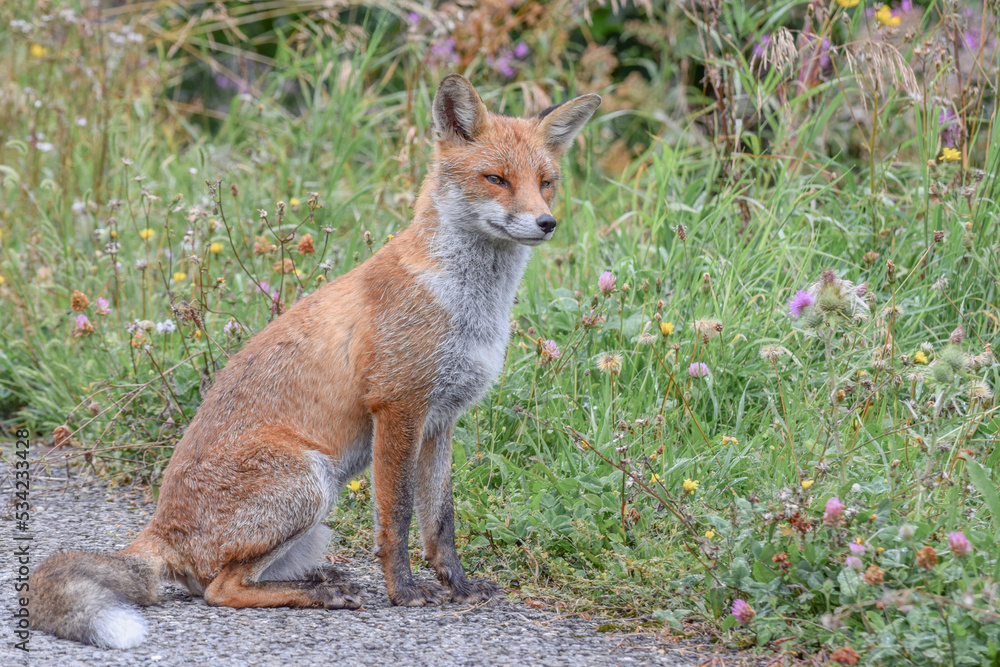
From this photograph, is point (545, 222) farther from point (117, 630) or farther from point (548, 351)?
point (117, 630)

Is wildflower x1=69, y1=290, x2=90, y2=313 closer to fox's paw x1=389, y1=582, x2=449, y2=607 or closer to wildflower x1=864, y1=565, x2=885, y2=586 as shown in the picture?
fox's paw x1=389, y1=582, x2=449, y2=607

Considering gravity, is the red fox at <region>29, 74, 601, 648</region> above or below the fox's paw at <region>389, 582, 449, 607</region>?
above

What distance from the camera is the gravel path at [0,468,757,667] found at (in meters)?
3.15

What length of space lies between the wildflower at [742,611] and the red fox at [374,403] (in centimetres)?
113

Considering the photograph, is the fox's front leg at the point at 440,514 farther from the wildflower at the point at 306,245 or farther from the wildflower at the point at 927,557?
the wildflower at the point at 927,557

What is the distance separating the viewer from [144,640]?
322cm

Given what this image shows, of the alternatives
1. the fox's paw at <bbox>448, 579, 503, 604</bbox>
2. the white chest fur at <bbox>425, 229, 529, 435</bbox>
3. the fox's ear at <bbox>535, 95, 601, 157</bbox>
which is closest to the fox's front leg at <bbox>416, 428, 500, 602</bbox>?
the fox's paw at <bbox>448, 579, 503, 604</bbox>

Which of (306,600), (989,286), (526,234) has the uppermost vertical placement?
(526,234)

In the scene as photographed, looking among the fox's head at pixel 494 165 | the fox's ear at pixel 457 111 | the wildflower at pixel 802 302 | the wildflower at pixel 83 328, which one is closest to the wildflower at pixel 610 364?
the fox's head at pixel 494 165

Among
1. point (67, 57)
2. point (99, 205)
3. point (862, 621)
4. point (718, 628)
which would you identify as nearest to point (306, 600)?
point (718, 628)

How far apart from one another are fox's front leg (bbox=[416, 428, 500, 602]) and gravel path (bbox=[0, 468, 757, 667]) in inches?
5.7

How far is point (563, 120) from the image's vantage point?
167 inches

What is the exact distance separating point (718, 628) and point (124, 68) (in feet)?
23.9

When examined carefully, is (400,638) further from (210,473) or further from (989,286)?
(989,286)
